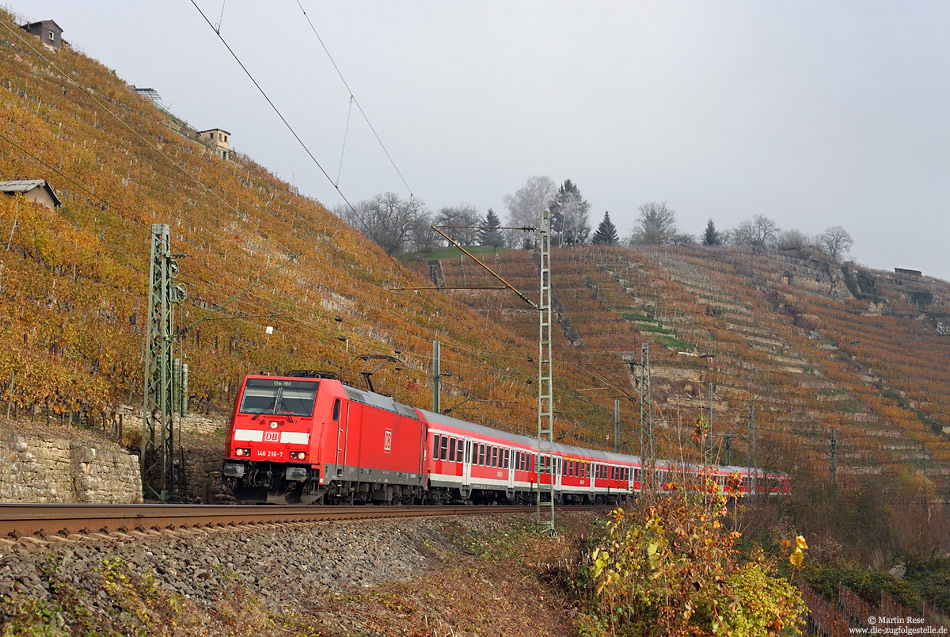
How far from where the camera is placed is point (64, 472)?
2114 centimetres

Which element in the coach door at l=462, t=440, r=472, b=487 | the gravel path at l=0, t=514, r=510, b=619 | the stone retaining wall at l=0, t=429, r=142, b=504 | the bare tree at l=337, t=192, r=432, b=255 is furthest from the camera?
the bare tree at l=337, t=192, r=432, b=255

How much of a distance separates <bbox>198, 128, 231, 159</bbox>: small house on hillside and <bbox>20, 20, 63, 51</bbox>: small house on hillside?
18.4 m

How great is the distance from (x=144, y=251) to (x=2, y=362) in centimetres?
2039

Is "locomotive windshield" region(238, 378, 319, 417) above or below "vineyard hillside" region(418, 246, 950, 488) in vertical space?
below

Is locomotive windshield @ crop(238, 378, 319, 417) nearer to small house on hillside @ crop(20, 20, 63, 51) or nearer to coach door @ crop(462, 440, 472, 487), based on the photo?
coach door @ crop(462, 440, 472, 487)

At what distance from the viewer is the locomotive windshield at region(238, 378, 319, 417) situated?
751 inches

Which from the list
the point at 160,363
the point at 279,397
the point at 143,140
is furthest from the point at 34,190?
the point at 143,140

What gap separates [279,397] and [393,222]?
432 feet

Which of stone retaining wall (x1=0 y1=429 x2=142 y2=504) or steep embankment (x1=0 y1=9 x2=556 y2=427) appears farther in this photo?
steep embankment (x1=0 y1=9 x2=556 y2=427)

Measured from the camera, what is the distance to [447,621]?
10.8 m

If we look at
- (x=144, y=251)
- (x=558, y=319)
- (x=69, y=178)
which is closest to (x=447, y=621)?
(x=144, y=251)

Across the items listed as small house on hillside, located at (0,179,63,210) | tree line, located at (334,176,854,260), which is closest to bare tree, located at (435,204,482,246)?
tree line, located at (334,176,854,260)

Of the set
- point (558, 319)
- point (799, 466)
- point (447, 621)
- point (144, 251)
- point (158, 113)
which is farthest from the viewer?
point (558, 319)

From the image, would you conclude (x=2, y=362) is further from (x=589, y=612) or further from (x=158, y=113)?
(x=158, y=113)
